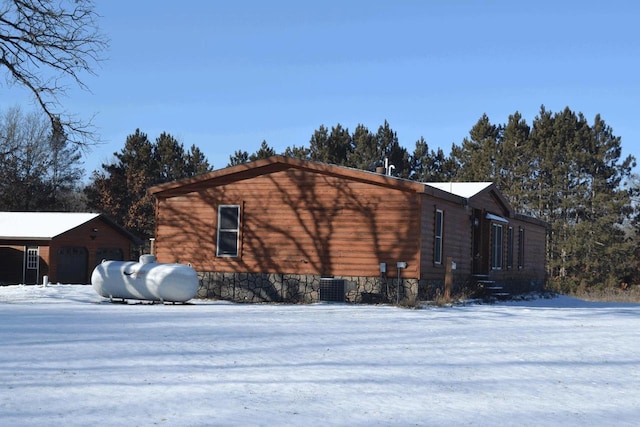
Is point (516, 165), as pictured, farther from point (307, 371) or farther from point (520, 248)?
point (307, 371)

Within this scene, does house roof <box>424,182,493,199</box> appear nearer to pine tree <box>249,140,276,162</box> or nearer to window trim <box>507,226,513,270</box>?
window trim <box>507,226,513,270</box>

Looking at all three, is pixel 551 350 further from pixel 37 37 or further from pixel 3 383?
pixel 37 37

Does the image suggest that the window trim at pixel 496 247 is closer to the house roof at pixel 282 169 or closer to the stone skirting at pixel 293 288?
the house roof at pixel 282 169

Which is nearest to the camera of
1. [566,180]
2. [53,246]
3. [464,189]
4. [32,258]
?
[464,189]

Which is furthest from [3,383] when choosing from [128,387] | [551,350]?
[551,350]

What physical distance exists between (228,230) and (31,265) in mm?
18433

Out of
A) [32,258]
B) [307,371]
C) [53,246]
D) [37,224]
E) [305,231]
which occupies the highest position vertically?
[37,224]

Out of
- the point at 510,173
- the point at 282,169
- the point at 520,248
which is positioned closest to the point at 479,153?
the point at 510,173

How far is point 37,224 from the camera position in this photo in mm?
38594

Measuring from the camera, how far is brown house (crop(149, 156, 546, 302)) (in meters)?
21.2

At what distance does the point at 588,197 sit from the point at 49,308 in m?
39.0

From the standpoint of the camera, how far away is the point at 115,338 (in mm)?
11617

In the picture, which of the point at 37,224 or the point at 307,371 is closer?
the point at 307,371

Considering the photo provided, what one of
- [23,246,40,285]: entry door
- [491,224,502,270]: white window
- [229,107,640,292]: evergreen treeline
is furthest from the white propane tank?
[229,107,640,292]: evergreen treeline
